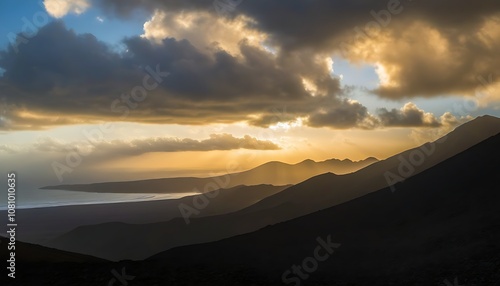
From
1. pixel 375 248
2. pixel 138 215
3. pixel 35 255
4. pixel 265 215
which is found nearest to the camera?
pixel 35 255

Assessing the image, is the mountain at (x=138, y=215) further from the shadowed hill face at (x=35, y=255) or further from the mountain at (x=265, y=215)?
the shadowed hill face at (x=35, y=255)

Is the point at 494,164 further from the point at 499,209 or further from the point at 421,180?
the point at 499,209

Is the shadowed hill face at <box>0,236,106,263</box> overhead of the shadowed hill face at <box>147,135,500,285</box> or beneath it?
overhead

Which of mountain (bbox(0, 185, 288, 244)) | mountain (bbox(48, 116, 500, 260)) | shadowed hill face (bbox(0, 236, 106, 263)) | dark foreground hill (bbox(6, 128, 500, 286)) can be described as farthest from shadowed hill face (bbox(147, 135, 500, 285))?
mountain (bbox(0, 185, 288, 244))

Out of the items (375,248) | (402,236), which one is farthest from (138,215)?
(375,248)

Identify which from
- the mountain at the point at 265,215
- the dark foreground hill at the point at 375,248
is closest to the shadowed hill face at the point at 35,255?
the dark foreground hill at the point at 375,248

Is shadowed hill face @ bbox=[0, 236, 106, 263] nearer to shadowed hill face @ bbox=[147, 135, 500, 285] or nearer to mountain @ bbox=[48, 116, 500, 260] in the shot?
shadowed hill face @ bbox=[147, 135, 500, 285]

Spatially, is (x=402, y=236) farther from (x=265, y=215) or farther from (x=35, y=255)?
(x=265, y=215)
